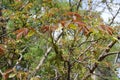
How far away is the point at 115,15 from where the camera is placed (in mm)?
4461

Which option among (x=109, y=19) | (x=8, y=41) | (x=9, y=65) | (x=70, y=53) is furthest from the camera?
(x=109, y=19)

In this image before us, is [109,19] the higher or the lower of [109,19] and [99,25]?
the lower

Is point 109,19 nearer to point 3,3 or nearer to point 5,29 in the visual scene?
point 5,29

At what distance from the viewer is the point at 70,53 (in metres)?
2.49

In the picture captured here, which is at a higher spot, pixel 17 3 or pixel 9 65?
pixel 17 3

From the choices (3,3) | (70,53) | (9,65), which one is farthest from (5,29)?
(70,53)

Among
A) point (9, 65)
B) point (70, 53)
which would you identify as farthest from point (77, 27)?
point (9, 65)

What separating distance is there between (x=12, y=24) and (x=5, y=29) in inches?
13.6

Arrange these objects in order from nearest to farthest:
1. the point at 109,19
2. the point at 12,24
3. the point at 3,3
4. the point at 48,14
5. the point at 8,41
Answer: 1. the point at 48,14
2. the point at 8,41
3. the point at 109,19
4. the point at 12,24
5. the point at 3,3

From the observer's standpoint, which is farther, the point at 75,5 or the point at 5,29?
the point at 5,29

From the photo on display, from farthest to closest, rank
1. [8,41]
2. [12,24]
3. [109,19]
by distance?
[12,24], [109,19], [8,41]

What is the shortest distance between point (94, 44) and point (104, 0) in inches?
64.3

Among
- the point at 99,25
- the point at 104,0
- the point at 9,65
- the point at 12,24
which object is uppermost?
the point at 99,25

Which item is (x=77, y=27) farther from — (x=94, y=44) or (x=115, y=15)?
(x=115, y=15)
